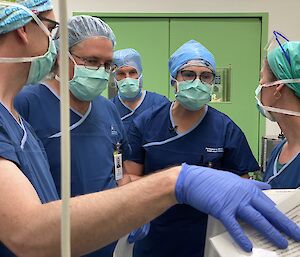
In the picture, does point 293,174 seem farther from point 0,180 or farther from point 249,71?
point 249,71

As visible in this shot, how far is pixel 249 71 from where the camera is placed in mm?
3377

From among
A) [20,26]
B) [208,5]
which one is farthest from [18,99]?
[208,5]

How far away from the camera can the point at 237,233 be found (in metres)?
0.65

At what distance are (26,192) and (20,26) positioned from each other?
473mm

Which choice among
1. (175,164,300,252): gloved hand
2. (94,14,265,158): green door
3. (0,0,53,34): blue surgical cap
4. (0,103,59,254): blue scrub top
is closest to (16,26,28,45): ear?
(0,0,53,34): blue surgical cap

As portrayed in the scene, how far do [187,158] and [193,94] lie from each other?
0.29 m

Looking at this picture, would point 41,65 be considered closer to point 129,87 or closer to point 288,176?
point 288,176

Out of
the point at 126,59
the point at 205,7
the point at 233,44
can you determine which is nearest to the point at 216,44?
the point at 233,44

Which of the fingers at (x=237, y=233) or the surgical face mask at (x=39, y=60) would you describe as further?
the surgical face mask at (x=39, y=60)

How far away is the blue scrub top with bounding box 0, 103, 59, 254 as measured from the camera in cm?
86

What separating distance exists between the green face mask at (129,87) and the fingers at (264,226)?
204 cm

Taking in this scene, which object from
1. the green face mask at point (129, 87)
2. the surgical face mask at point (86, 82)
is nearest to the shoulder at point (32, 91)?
the surgical face mask at point (86, 82)

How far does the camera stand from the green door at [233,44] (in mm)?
A: 3350

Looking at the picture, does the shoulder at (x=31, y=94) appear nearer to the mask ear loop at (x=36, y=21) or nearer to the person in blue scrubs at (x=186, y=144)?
the mask ear loop at (x=36, y=21)
